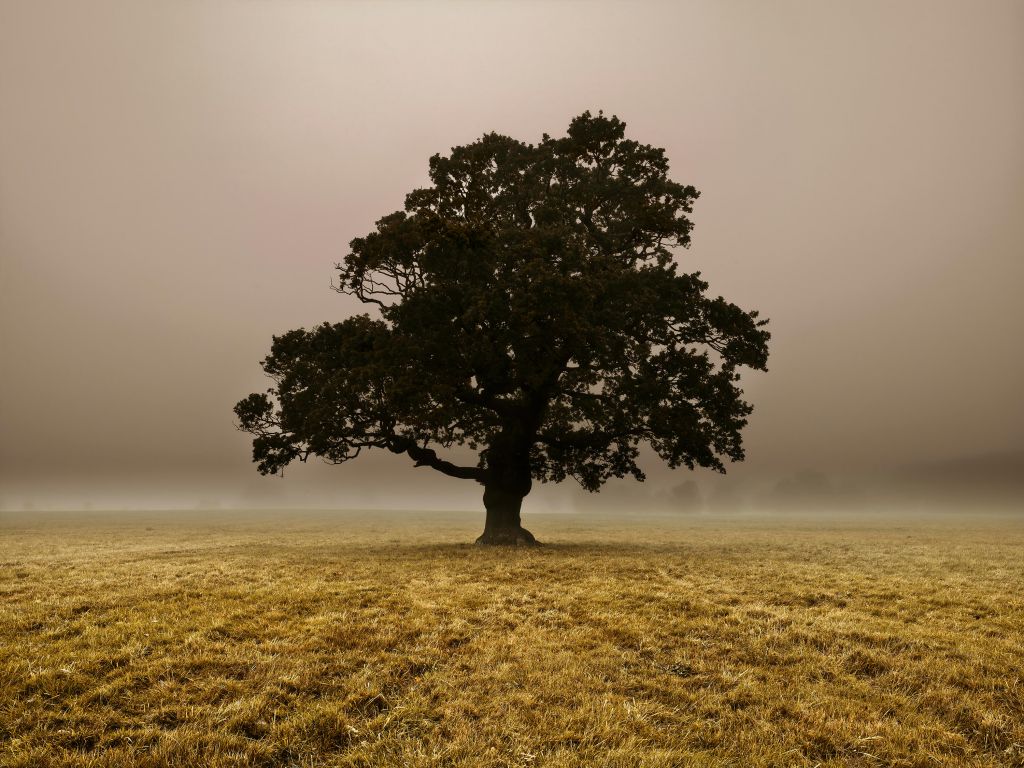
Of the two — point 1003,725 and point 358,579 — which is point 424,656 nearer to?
point 358,579

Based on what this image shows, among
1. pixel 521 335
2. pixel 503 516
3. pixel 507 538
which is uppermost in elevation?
pixel 521 335

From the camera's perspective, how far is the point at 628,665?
966 centimetres

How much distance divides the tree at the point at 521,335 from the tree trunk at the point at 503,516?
0.08 metres

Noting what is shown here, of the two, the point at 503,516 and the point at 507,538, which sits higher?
the point at 503,516

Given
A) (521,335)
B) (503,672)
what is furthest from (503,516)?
(503,672)

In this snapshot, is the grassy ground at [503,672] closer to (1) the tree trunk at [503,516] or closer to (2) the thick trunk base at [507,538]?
(2) the thick trunk base at [507,538]

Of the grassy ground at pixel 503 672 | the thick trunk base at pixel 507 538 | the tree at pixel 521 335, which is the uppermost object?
the tree at pixel 521 335

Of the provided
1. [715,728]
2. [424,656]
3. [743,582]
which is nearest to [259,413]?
[424,656]

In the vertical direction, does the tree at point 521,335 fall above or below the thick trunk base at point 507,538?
above

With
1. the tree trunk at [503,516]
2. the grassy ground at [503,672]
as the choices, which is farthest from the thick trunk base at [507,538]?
the grassy ground at [503,672]

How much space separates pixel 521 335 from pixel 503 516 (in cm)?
1053

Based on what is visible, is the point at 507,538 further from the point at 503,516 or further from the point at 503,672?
the point at 503,672

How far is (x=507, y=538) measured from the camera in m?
28.0

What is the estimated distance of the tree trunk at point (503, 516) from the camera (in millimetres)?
28328
